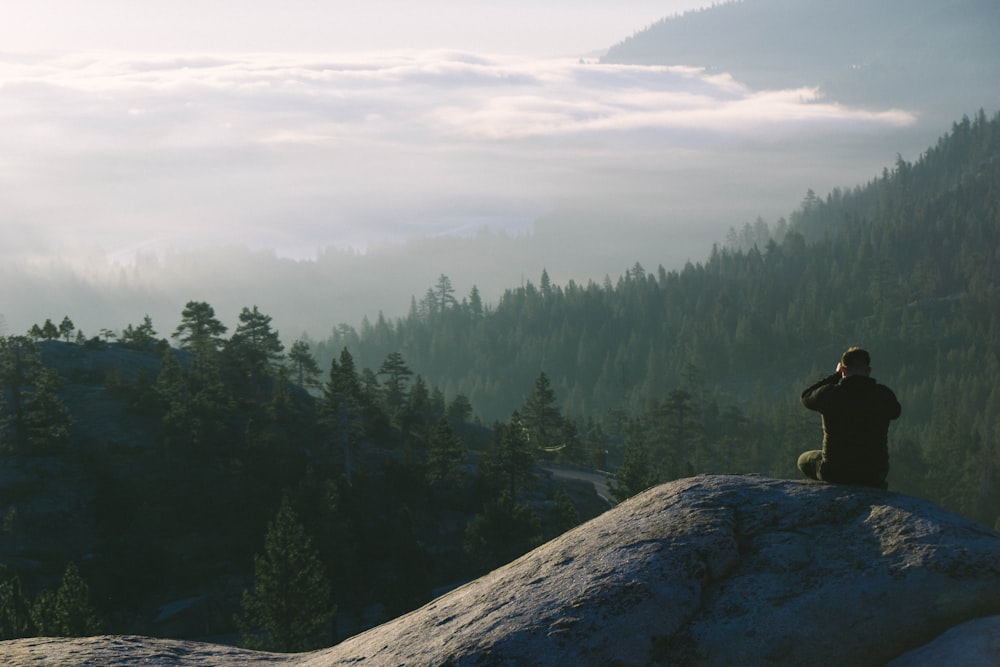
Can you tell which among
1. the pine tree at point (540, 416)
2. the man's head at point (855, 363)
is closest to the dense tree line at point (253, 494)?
the pine tree at point (540, 416)

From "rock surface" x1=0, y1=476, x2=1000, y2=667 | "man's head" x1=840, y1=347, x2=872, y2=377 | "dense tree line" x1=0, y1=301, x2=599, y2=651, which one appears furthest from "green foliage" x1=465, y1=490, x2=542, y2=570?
"man's head" x1=840, y1=347, x2=872, y2=377

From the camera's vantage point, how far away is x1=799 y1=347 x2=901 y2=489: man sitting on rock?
45.4 ft

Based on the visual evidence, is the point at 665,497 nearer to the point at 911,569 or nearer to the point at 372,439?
the point at 911,569

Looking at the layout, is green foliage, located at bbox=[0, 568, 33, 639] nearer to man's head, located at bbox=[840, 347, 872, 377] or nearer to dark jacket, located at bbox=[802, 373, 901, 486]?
dark jacket, located at bbox=[802, 373, 901, 486]

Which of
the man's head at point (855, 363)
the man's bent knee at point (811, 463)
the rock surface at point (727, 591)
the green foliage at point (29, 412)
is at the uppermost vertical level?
the man's head at point (855, 363)

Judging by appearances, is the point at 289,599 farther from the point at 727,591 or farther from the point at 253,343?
the point at 253,343

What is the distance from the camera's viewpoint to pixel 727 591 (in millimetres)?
12578

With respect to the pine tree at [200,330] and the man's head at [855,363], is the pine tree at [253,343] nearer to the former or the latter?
the pine tree at [200,330]

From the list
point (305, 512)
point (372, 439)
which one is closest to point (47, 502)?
point (305, 512)

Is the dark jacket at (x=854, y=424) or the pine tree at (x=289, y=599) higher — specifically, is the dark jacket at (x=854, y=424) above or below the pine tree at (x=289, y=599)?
above

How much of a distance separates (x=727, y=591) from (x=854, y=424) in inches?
135

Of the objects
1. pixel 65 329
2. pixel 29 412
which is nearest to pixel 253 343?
pixel 29 412

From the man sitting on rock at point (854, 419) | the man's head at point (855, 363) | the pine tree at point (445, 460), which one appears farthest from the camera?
the pine tree at point (445, 460)

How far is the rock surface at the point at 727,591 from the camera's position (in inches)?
Answer: 464
